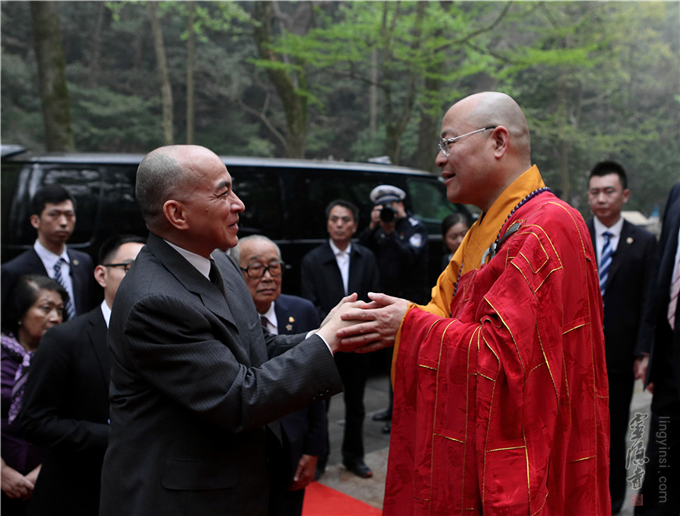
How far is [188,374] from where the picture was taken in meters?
1.63

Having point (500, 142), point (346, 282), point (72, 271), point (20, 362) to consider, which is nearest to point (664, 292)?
point (500, 142)

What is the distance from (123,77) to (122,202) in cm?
1727

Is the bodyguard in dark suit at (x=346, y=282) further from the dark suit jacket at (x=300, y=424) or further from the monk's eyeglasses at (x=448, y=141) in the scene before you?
the monk's eyeglasses at (x=448, y=141)

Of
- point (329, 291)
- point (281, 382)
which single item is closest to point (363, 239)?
point (329, 291)

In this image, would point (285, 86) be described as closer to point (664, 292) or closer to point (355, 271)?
point (355, 271)

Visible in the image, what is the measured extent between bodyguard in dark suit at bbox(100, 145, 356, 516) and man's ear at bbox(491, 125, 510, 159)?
2.81 feet

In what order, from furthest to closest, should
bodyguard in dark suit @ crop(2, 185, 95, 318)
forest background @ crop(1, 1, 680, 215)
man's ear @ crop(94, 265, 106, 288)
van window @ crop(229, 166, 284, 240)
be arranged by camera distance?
forest background @ crop(1, 1, 680, 215), van window @ crop(229, 166, 284, 240), bodyguard in dark suit @ crop(2, 185, 95, 318), man's ear @ crop(94, 265, 106, 288)

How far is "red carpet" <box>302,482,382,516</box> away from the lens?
139 inches

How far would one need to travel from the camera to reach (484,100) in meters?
2.12

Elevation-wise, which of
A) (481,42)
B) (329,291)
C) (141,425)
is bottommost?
(329,291)

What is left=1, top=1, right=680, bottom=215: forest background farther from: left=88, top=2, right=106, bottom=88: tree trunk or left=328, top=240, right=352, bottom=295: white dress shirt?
left=328, top=240, right=352, bottom=295: white dress shirt

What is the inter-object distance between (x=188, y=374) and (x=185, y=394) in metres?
0.05

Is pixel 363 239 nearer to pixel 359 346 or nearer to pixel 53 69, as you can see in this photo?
pixel 359 346

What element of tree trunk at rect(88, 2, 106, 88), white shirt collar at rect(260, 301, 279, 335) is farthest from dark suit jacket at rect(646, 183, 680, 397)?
tree trunk at rect(88, 2, 106, 88)
